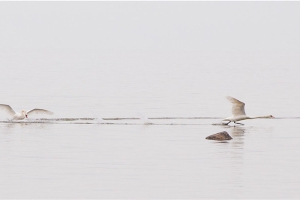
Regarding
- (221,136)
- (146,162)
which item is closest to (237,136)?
(221,136)

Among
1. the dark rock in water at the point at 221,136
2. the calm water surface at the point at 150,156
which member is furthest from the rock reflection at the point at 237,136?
the dark rock in water at the point at 221,136

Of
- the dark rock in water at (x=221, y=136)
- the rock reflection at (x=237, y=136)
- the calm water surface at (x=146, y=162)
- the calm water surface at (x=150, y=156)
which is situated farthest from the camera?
the dark rock in water at (x=221, y=136)

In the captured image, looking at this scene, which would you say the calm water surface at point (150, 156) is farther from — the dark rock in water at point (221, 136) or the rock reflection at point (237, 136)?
the dark rock in water at point (221, 136)

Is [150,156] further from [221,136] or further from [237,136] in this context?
[237,136]

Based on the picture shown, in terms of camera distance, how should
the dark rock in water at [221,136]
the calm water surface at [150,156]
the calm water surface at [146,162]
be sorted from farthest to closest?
the dark rock in water at [221,136] → the calm water surface at [150,156] → the calm water surface at [146,162]

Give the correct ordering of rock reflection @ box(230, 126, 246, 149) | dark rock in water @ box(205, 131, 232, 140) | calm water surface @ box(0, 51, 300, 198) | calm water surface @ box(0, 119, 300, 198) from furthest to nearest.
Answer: dark rock in water @ box(205, 131, 232, 140) → rock reflection @ box(230, 126, 246, 149) → calm water surface @ box(0, 51, 300, 198) → calm water surface @ box(0, 119, 300, 198)

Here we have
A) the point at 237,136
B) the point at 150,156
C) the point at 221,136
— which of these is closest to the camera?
the point at 150,156

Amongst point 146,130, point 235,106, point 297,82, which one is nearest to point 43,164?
point 146,130

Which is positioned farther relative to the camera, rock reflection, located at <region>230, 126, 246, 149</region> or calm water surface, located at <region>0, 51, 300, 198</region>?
rock reflection, located at <region>230, 126, 246, 149</region>

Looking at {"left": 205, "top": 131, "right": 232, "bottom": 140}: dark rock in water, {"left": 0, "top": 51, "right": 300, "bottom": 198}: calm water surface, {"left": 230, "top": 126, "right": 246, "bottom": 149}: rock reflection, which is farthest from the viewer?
{"left": 205, "top": 131, "right": 232, "bottom": 140}: dark rock in water

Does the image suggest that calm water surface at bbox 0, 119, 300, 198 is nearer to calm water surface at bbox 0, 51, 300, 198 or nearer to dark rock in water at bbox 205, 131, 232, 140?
calm water surface at bbox 0, 51, 300, 198

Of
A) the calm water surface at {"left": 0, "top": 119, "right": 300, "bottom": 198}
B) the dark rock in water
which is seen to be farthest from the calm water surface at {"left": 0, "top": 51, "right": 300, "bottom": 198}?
the dark rock in water

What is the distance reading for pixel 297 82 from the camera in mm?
83438

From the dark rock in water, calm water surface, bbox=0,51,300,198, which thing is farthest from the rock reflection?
the dark rock in water
